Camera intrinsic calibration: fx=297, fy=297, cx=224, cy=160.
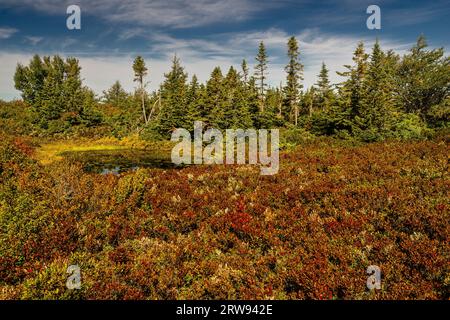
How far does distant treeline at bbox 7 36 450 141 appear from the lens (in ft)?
98.5

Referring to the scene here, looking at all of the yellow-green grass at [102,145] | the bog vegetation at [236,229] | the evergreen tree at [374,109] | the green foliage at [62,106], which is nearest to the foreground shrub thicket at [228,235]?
the bog vegetation at [236,229]

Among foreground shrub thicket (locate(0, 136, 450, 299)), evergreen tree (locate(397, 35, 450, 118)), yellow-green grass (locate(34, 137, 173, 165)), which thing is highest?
evergreen tree (locate(397, 35, 450, 118))

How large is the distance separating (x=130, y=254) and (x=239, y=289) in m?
2.92

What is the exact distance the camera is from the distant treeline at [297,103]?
30.0 metres

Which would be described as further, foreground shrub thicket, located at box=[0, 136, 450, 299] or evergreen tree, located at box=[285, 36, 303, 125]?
evergreen tree, located at box=[285, 36, 303, 125]

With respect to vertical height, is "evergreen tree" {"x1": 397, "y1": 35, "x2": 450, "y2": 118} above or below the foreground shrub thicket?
above

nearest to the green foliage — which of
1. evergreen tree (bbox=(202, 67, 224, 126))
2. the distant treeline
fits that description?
the distant treeline

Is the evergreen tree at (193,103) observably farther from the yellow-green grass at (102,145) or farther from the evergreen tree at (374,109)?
the evergreen tree at (374,109)

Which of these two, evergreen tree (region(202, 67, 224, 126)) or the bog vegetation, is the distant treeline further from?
the bog vegetation

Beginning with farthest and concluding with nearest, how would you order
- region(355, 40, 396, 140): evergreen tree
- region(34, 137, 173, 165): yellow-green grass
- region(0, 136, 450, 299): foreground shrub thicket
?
region(34, 137, 173, 165): yellow-green grass
region(355, 40, 396, 140): evergreen tree
region(0, 136, 450, 299): foreground shrub thicket

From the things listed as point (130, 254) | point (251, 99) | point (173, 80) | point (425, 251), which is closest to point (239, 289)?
point (130, 254)

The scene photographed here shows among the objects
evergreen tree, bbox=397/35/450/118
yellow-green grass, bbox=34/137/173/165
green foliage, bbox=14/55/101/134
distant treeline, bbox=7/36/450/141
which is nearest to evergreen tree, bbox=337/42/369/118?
distant treeline, bbox=7/36/450/141

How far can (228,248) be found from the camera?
7.92m

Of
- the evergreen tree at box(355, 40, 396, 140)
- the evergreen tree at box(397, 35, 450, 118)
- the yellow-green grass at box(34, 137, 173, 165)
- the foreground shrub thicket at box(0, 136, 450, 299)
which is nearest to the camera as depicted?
the foreground shrub thicket at box(0, 136, 450, 299)
